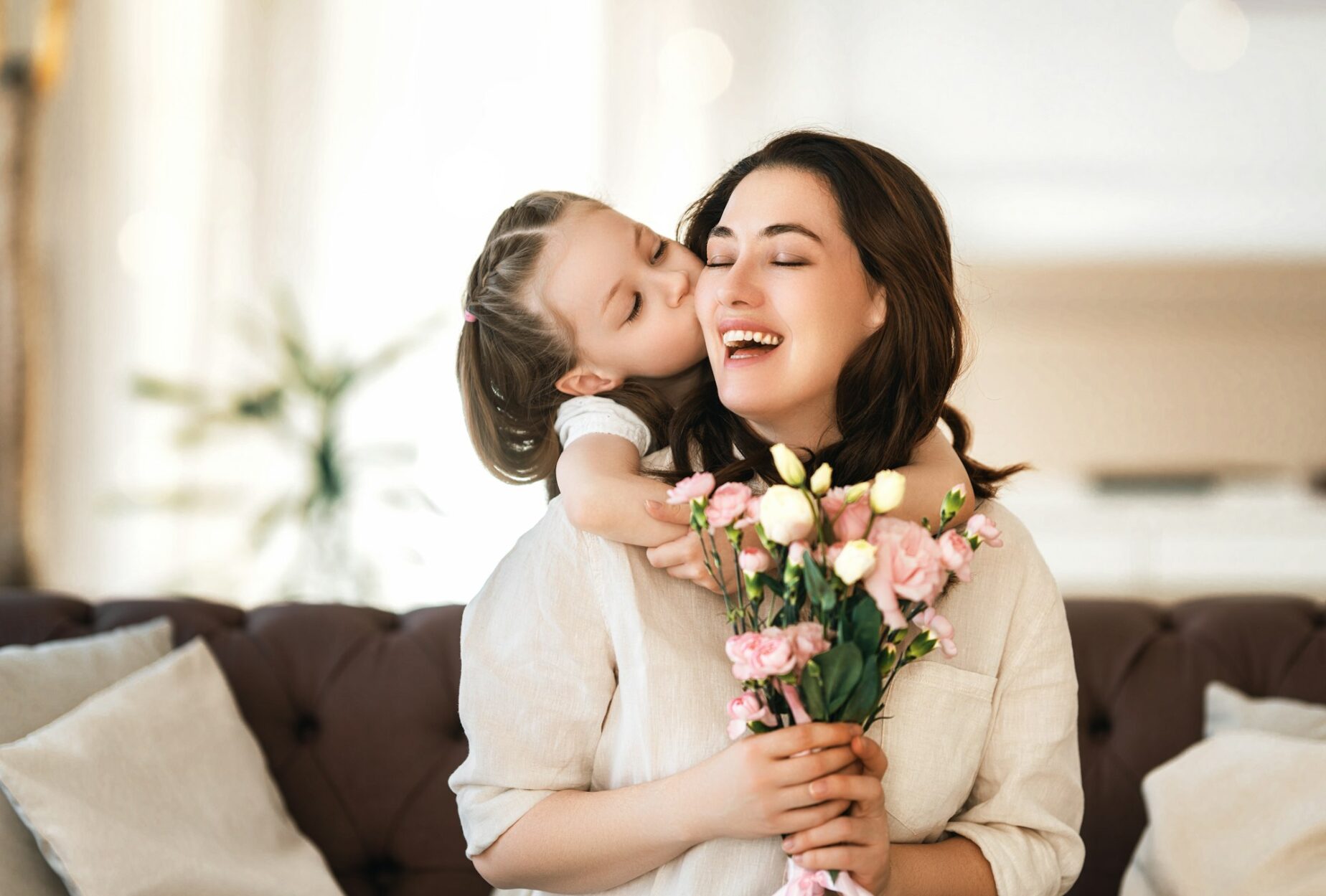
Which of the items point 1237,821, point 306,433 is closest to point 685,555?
point 1237,821

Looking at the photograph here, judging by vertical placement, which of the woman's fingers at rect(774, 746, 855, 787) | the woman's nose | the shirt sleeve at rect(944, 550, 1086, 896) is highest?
the woman's nose

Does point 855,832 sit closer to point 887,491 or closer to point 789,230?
point 887,491

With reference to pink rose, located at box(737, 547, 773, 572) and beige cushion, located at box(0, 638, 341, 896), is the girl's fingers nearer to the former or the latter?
pink rose, located at box(737, 547, 773, 572)

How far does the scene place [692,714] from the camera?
1312mm

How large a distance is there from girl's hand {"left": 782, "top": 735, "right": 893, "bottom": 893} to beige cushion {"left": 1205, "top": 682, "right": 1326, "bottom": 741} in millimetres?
950

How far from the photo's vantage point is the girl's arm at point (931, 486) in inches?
51.3

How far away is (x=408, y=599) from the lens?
13.4 ft

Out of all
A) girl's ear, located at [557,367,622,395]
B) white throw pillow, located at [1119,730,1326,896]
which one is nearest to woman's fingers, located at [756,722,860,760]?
girl's ear, located at [557,367,622,395]

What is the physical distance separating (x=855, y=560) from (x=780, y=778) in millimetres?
232

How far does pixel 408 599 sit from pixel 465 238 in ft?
4.09

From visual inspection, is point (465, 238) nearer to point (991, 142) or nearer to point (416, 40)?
point (416, 40)

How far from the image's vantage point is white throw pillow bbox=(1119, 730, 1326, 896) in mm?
1595

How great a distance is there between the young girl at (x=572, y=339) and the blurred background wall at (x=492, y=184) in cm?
233

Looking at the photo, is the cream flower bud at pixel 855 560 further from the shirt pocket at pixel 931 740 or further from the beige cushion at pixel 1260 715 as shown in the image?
the beige cushion at pixel 1260 715
